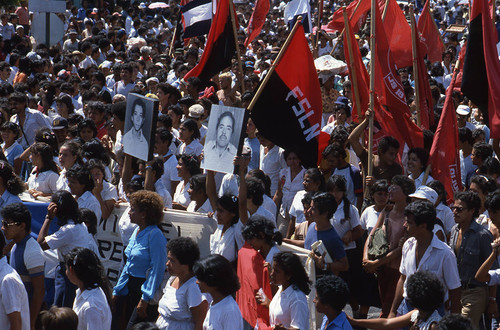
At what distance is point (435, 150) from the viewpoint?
8.85 metres

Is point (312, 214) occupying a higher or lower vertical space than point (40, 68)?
higher

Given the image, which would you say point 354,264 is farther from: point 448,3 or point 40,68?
point 448,3

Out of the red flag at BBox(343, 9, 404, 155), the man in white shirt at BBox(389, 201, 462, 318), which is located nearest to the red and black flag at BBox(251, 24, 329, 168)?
the red flag at BBox(343, 9, 404, 155)

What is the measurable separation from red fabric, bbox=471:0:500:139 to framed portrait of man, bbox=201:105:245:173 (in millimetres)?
2750

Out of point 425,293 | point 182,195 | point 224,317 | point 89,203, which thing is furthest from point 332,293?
point 182,195

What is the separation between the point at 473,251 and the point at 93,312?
2.93 metres

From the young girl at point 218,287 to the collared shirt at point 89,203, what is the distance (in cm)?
234

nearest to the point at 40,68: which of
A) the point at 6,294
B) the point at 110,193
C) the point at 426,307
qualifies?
the point at 110,193

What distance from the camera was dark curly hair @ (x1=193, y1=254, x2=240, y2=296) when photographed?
5645 millimetres

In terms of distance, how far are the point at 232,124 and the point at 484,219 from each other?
229 centimetres

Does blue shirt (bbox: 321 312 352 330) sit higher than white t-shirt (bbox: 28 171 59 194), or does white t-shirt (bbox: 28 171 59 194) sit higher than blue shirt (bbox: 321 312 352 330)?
blue shirt (bbox: 321 312 352 330)

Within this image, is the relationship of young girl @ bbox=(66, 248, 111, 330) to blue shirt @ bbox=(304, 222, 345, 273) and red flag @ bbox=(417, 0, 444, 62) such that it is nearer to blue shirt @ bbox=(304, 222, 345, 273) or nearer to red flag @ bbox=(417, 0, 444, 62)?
blue shirt @ bbox=(304, 222, 345, 273)

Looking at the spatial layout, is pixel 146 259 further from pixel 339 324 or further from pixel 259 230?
pixel 339 324

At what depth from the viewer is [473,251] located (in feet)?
22.2
